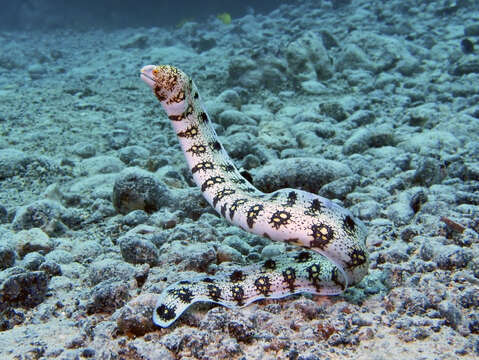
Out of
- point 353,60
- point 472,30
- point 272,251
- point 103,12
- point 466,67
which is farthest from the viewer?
point 103,12

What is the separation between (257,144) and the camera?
19.7 ft

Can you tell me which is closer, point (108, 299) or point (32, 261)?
point (108, 299)

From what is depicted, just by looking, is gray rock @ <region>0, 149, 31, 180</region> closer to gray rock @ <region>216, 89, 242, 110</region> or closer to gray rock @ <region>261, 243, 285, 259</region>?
gray rock @ <region>216, 89, 242, 110</region>

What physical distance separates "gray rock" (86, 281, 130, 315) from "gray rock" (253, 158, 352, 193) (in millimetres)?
2376

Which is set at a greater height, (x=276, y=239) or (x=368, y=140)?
(x=276, y=239)

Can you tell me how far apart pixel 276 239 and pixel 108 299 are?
1295 mm

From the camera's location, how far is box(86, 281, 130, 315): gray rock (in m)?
2.77

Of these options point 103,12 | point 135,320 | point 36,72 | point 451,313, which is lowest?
point 451,313

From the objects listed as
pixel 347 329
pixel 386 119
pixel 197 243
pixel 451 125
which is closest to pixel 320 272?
pixel 347 329

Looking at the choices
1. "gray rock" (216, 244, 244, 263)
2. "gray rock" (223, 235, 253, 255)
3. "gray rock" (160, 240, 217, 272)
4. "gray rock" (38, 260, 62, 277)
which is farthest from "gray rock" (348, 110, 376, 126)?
"gray rock" (38, 260, 62, 277)

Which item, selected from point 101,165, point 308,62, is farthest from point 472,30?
point 101,165

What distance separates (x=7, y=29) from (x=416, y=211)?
29934mm

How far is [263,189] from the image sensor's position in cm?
473

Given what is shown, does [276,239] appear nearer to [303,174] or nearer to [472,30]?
[303,174]
